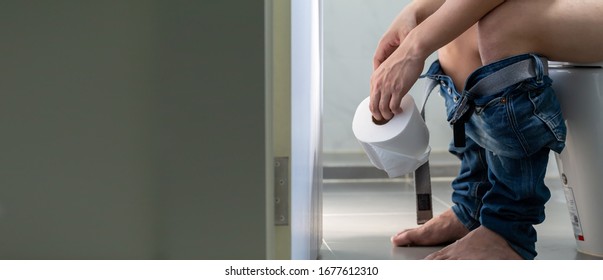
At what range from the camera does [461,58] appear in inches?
43.4

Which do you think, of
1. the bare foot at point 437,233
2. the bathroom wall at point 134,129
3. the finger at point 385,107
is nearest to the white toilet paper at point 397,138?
the finger at point 385,107

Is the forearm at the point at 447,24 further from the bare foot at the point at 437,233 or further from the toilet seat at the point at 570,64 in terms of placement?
the bare foot at the point at 437,233

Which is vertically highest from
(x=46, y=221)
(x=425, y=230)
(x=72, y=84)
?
(x=72, y=84)

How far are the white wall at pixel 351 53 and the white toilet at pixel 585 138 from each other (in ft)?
4.56

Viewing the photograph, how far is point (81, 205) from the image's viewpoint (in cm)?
76

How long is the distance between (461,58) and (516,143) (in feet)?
0.54

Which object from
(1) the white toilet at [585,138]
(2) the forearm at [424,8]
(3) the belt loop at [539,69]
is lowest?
(1) the white toilet at [585,138]

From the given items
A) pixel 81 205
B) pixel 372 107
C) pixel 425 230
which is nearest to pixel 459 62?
pixel 372 107

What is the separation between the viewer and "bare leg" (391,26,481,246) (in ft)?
3.57

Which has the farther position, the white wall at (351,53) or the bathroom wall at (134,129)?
the white wall at (351,53)

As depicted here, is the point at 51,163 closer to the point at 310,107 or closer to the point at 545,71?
the point at 310,107

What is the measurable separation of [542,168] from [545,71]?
13 cm

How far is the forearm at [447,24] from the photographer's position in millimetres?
991

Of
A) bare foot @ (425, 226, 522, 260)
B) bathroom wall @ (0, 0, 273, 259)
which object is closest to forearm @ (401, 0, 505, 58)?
bare foot @ (425, 226, 522, 260)
